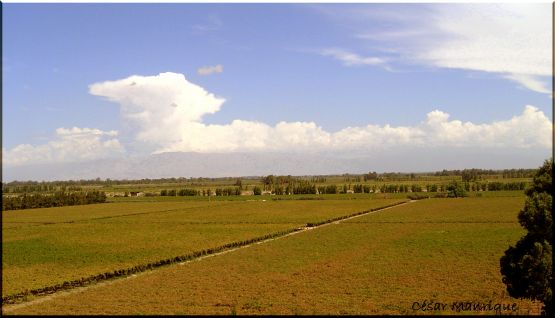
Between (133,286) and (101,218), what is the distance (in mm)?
61907

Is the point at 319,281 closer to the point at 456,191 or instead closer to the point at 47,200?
the point at 456,191

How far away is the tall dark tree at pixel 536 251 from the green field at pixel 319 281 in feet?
7.82

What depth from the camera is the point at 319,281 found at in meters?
29.9

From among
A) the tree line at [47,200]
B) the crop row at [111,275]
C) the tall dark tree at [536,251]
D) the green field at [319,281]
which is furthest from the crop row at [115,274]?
the tree line at [47,200]

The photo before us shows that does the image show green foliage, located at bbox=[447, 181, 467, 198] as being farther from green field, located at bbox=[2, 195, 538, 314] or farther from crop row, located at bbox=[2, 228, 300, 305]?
crop row, located at bbox=[2, 228, 300, 305]

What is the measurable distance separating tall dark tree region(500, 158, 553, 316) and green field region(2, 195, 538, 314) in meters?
2.38

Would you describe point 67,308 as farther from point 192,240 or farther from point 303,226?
point 303,226

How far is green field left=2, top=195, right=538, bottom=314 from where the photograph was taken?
78.8ft

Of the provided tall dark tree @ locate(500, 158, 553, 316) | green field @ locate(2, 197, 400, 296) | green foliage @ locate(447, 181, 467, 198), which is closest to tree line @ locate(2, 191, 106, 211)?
green field @ locate(2, 197, 400, 296)

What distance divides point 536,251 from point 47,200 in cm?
14147

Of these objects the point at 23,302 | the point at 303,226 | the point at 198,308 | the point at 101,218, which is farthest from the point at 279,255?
the point at 101,218

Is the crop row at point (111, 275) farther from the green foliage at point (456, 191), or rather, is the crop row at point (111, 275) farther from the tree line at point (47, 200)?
the tree line at point (47, 200)

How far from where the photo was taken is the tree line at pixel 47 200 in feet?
425

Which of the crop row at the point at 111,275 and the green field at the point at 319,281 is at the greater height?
the green field at the point at 319,281
